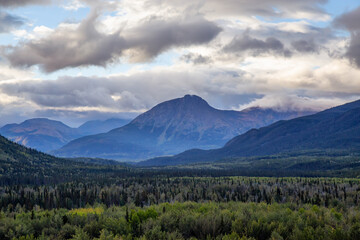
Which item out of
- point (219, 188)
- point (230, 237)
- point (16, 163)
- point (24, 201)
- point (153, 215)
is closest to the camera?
point (230, 237)

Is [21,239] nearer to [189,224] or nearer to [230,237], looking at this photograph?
[189,224]

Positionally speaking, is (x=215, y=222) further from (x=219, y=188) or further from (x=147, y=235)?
(x=219, y=188)

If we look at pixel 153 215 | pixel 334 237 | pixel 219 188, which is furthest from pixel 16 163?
pixel 334 237

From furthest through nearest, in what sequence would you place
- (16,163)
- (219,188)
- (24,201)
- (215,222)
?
(16,163) < (219,188) < (24,201) < (215,222)

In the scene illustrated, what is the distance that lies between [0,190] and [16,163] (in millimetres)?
89161

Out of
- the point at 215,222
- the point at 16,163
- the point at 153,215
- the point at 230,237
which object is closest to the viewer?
the point at 230,237

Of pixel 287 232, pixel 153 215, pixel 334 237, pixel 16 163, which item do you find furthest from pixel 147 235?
pixel 16 163

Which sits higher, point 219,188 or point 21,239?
point 21,239

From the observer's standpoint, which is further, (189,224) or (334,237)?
(189,224)

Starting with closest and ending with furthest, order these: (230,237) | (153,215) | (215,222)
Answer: (230,237), (215,222), (153,215)

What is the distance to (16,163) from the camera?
199 meters

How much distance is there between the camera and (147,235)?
22.7 metres

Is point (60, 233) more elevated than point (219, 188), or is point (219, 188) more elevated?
point (60, 233)

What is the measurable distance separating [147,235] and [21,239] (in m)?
8.34
